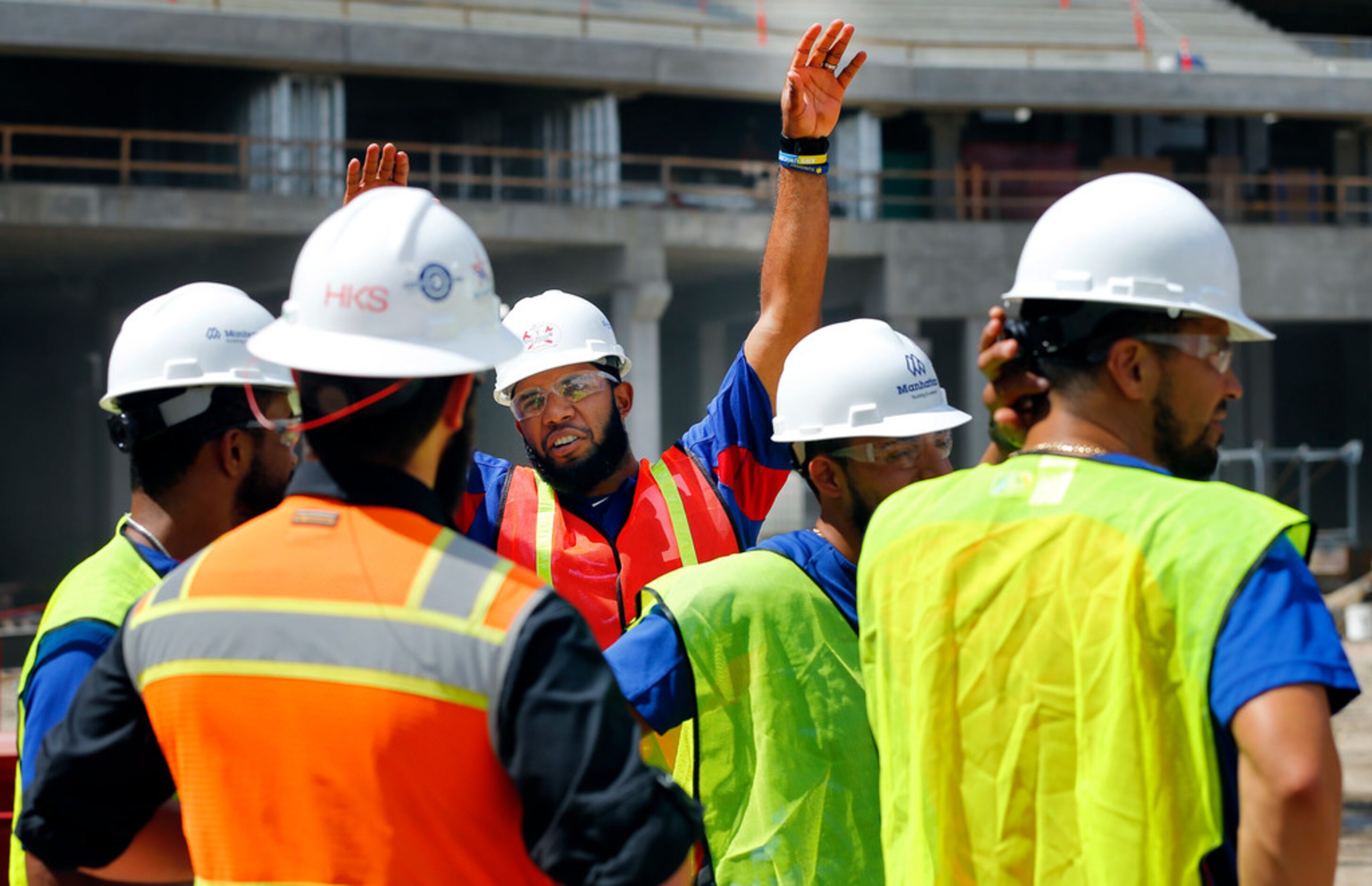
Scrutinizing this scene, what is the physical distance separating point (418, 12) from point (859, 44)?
812 cm

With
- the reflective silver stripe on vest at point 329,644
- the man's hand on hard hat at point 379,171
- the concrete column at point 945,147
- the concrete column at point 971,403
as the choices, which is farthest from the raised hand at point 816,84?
the concrete column at point 945,147

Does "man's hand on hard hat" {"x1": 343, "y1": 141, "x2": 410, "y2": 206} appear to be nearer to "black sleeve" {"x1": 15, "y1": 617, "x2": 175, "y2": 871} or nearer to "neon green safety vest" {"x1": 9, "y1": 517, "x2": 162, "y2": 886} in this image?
"neon green safety vest" {"x1": 9, "y1": 517, "x2": 162, "y2": 886}

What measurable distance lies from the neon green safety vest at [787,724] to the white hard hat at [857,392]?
17.1 inches

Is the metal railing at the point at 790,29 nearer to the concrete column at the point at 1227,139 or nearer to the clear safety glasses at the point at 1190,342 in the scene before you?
the concrete column at the point at 1227,139

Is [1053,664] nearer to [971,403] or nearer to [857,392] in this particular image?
[857,392]

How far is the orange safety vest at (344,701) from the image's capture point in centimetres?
175

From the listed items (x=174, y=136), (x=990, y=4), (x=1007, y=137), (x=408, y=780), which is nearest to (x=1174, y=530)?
(x=408, y=780)

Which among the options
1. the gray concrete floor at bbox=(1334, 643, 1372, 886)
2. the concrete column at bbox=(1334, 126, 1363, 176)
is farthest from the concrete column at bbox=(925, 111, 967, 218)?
the gray concrete floor at bbox=(1334, 643, 1372, 886)

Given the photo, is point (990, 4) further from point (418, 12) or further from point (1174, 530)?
point (1174, 530)

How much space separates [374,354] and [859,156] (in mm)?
26850

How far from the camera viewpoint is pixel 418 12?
2647 cm

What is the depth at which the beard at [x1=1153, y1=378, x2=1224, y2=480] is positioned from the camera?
2096 mm

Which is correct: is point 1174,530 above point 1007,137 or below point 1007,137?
below

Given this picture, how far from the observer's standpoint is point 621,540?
393cm
